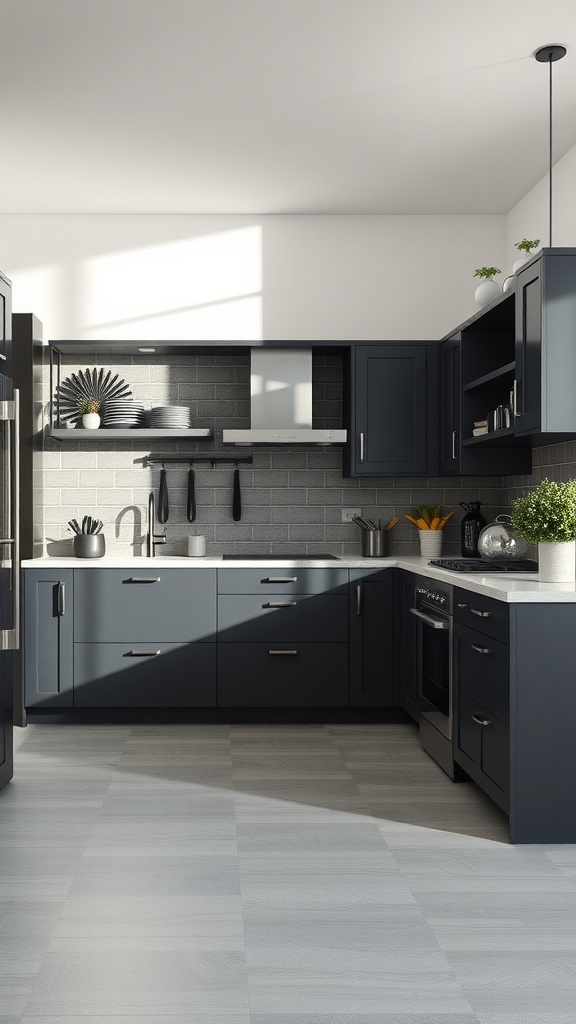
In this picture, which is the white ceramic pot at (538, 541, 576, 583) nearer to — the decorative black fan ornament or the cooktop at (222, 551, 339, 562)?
the cooktop at (222, 551, 339, 562)

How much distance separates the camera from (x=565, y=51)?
3283mm

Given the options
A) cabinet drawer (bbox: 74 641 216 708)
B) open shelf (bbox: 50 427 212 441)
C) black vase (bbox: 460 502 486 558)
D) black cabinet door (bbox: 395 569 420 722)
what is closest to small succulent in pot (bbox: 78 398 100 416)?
open shelf (bbox: 50 427 212 441)

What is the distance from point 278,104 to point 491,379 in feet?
5.02

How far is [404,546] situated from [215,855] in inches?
110

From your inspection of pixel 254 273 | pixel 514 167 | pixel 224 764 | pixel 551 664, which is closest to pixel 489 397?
pixel 514 167

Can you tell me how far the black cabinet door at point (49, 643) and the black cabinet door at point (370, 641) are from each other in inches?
59.5

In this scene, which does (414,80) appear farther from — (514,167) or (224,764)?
(224,764)

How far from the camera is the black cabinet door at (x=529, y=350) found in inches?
132

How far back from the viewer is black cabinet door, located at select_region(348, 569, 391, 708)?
4.78m

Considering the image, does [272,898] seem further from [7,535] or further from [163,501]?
[163,501]

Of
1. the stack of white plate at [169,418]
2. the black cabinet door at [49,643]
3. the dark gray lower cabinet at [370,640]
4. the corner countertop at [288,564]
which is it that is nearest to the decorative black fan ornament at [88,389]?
the stack of white plate at [169,418]

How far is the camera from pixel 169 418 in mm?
5023

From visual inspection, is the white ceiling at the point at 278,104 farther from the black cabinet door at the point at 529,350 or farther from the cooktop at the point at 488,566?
the cooktop at the point at 488,566

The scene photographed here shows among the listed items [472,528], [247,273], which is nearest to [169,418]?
[247,273]
